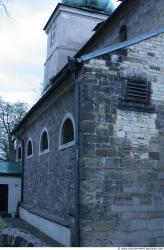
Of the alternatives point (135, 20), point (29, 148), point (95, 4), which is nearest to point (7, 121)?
point (95, 4)

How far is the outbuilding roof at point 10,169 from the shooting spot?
58.3 ft

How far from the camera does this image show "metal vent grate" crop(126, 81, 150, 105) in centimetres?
972

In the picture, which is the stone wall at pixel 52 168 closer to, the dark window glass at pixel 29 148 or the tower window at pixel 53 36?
the dark window glass at pixel 29 148

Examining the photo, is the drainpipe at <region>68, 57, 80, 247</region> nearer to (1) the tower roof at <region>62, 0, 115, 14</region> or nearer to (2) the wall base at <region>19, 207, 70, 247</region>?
(2) the wall base at <region>19, 207, 70, 247</region>

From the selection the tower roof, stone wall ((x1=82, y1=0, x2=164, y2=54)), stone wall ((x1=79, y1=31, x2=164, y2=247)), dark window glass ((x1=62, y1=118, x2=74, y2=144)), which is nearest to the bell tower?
the tower roof

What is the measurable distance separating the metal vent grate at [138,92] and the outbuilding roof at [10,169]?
32.3 ft

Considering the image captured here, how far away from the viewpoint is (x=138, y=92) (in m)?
9.78

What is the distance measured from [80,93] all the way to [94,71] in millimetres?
672

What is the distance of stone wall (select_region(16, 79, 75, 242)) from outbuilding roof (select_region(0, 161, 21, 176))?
167cm

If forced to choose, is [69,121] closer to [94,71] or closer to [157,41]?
[94,71]

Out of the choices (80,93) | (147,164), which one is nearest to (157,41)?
(80,93)

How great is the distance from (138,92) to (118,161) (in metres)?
1.95

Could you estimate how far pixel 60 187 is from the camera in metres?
11.3

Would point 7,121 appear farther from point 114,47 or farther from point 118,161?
point 118,161
